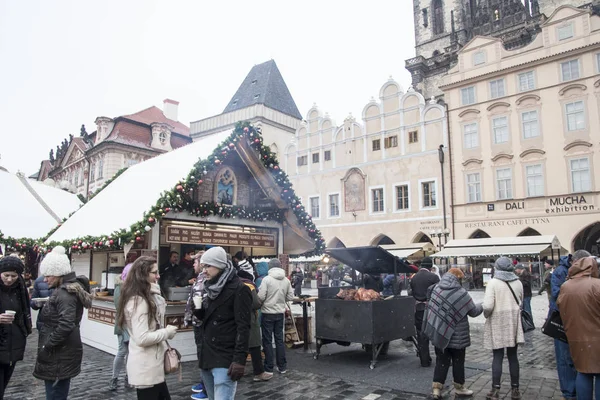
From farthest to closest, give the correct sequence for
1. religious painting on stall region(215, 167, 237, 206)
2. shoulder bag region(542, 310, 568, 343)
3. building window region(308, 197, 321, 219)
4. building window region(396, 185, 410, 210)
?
building window region(308, 197, 321, 219) < building window region(396, 185, 410, 210) < religious painting on stall region(215, 167, 237, 206) < shoulder bag region(542, 310, 568, 343)

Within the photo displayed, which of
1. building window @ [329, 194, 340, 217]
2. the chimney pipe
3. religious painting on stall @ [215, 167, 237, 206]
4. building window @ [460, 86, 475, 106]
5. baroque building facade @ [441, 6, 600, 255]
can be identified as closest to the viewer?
religious painting on stall @ [215, 167, 237, 206]

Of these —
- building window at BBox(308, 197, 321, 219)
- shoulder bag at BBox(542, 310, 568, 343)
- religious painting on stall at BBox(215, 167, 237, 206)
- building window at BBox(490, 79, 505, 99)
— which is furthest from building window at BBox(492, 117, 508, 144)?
shoulder bag at BBox(542, 310, 568, 343)

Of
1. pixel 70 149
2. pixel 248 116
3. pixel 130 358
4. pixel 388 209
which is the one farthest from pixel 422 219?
pixel 70 149

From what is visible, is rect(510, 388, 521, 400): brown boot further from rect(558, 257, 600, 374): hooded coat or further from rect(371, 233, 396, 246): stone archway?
rect(371, 233, 396, 246): stone archway

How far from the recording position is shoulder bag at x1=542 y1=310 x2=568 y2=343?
4902mm

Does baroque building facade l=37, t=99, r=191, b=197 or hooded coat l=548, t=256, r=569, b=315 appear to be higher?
baroque building facade l=37, t=99, r=191, b=197

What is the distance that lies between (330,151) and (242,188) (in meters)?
21.6

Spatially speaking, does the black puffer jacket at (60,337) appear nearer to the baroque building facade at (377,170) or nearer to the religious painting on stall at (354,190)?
the baroque building facade at (377,170)

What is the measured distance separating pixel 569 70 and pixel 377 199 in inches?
483

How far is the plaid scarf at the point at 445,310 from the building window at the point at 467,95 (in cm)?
2317

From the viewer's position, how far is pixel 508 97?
25141 mm

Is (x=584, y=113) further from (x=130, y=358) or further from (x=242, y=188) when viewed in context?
(x=130, y=358)

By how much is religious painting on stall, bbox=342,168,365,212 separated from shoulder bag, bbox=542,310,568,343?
24.3 meters

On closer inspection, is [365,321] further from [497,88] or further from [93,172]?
[93,172]
